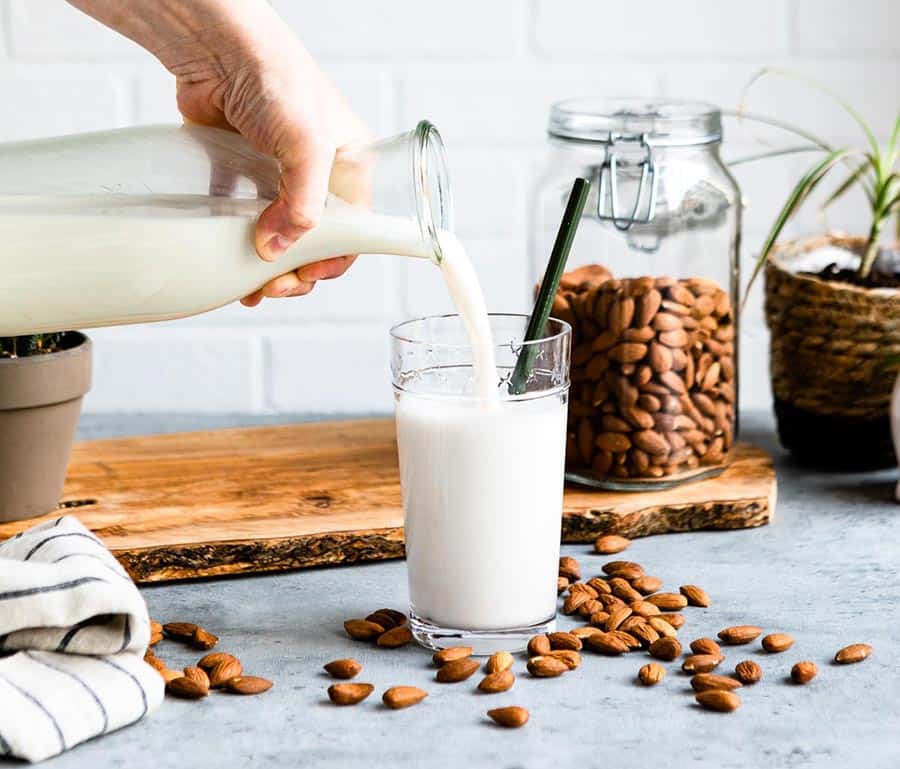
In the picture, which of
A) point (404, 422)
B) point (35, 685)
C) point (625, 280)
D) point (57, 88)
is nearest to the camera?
point (35, 685)

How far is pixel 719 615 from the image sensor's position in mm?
1139


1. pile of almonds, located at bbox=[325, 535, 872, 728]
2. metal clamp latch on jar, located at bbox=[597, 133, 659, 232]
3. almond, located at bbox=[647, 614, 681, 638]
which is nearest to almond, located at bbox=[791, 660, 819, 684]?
pile of almonds, located at bbox=[325, 535, 872, 728]

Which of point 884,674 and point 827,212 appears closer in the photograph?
point 884,674

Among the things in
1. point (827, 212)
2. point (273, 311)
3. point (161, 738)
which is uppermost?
point (827, 212)

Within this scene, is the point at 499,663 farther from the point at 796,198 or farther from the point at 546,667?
the point at 796,198

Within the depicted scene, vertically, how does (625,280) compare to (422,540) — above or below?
above

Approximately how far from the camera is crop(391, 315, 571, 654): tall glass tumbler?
1.04m

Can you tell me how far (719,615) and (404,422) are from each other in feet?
0.99

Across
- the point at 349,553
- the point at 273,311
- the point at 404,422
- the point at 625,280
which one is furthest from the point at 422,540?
the point at 273,311

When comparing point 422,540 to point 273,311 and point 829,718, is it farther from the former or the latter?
point 273,311

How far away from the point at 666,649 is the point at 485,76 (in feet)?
3.51

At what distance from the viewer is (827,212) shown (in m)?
2.02

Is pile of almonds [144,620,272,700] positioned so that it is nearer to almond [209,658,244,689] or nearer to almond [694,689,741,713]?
almond [209,658,244,689]

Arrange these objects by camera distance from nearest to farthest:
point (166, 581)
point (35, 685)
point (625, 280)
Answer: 1. point (35, 685)
2. point (166, 581)
3. point (625, 280)
